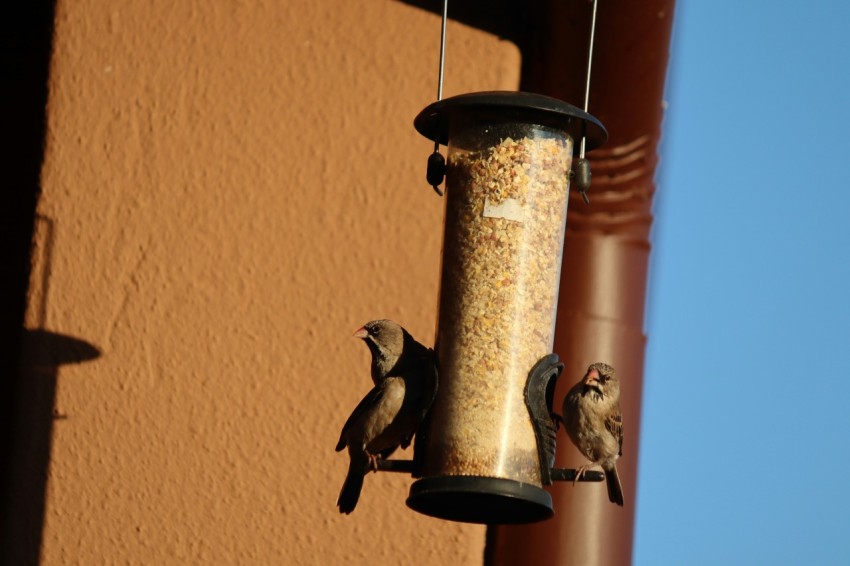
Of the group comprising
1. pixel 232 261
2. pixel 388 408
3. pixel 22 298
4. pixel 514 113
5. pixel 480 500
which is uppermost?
pixel 514 113

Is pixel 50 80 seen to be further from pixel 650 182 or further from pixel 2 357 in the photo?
pixel 650 182

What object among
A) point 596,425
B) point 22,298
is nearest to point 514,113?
point 596,425

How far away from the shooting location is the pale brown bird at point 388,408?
5453 millimetres

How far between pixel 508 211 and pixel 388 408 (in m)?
0.69

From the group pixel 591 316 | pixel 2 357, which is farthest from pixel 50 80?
pixel 591 316

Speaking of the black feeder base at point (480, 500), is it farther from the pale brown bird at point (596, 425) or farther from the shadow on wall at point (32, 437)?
the shadow on wall at point (32, 437)

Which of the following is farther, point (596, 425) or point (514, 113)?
point (596, 425)

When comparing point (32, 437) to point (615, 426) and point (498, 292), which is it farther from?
point (615, 426)

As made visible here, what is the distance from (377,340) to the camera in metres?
5.64

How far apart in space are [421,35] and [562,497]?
1866 millimetres

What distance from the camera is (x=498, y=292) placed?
17.8 feet

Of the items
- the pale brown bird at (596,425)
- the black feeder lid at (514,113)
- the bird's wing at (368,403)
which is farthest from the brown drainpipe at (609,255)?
the bird's wing at (368,403)

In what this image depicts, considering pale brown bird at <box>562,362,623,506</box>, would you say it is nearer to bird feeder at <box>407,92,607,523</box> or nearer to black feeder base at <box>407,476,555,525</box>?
bird feeder at <box>407,92,607,523</box>

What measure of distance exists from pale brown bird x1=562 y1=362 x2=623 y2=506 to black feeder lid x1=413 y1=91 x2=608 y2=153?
0.78 metres
